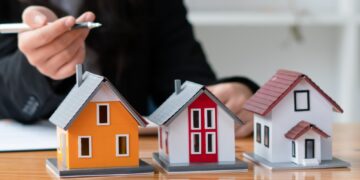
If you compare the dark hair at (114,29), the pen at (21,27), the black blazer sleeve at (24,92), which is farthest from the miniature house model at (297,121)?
the dark hair at (114,29)

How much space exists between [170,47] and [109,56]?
14 cm

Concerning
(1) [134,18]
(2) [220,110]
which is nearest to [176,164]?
(2) [220,110]

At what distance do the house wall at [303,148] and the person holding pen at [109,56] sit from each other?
25 centimetres

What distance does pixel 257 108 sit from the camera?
874 millimetres

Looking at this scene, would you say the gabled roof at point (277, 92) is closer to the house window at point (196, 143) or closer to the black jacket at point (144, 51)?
the house window at point (196, 143)

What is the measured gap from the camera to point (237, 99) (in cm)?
113

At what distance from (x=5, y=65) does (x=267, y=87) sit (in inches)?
22.4

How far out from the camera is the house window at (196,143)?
82 cm

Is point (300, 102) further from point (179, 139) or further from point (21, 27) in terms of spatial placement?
point (21, 27)

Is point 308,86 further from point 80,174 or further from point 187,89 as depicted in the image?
point 80,174

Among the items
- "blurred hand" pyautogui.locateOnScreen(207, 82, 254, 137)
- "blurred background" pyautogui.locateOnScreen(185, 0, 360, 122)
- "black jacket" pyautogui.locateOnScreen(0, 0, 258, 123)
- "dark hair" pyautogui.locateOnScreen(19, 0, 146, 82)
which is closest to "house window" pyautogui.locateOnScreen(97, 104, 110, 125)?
"blurred hand" pyautogui.locateOnScreen(207, 82, 254, 137)

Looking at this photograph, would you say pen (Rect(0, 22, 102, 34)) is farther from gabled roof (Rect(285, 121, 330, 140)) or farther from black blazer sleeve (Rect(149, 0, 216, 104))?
black blazer sleeve (Rect(149, 0, 216, 104))

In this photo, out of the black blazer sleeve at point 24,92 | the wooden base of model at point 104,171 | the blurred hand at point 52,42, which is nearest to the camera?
the wooden base of model at point 104,171

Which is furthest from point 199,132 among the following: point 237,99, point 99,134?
point 237,99
